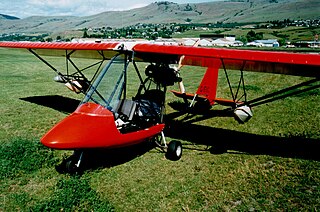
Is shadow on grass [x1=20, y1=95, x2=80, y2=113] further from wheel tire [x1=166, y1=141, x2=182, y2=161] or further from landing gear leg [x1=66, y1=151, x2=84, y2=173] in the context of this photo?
wheel tire [x1=166, y1=141, x2=182, y2=161]

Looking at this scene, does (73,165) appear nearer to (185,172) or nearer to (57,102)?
(185,172)

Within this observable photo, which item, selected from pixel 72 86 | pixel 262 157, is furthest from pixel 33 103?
pixel 262 157

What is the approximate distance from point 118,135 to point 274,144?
14.2ft

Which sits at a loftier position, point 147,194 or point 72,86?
point 72,86

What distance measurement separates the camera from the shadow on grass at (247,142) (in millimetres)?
7129

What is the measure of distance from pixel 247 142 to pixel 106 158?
3.82m

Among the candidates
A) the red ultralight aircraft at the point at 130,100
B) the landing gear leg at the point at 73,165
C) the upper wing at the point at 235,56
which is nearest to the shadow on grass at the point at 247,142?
the red ultralight aircraft at the point at 130,100

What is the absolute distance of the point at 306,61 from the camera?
5.71 metres

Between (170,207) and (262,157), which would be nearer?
(170,207)

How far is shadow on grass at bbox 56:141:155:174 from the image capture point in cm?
607

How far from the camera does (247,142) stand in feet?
25.9

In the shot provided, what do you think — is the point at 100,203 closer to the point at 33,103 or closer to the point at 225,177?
the point at 225,177

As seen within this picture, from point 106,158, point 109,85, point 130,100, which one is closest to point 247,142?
point 130,100

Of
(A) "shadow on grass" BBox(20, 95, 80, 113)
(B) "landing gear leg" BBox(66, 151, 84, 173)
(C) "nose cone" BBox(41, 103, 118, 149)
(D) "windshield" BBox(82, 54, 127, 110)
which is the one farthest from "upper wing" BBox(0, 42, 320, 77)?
(A) "shadow on grass" BBox(20, 95, 80, 113)
